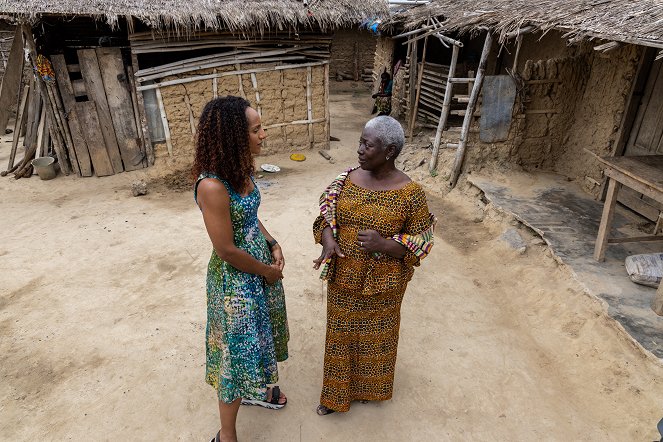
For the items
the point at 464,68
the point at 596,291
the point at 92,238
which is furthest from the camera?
the point at 464,68

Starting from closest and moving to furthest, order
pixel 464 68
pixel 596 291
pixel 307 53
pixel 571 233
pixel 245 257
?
pixel 245 257 → pixel 596 291 → pixel 571 233 → pixel 307 53 → pixel 464 68

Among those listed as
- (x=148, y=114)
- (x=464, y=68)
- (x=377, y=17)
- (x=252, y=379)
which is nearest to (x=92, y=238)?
(x=148, y=114)

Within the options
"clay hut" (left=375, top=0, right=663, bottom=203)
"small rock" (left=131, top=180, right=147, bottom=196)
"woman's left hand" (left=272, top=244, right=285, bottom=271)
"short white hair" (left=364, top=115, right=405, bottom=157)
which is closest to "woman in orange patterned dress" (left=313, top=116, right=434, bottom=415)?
"short white hair" (left=364, top=115, right=405, bottom=157)

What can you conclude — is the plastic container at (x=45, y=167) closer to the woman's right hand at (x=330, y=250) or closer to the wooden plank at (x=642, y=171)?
the woman's right hand at (x=330, y=250)

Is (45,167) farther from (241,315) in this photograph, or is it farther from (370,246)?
(370,246)

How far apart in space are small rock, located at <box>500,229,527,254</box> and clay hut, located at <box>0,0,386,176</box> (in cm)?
477

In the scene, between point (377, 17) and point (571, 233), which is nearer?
point (571, 233)

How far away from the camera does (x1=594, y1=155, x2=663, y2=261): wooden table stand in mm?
3418

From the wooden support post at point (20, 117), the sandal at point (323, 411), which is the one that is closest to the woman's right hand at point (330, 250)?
the sandal at point (323, 411)

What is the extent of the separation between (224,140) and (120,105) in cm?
613

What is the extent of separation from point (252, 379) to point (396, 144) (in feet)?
4.56

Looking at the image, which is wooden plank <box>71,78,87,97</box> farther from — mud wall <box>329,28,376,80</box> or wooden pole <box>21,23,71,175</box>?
Result: mud wall <box>329,28,376,80</box>

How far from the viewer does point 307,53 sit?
310 inches

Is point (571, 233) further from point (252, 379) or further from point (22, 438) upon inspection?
point (22, 438)
